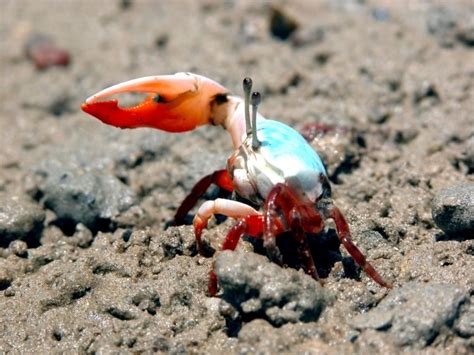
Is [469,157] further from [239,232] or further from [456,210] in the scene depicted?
[239,232]

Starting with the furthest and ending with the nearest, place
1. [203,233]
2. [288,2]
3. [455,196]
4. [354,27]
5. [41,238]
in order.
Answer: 1. [288,2]
2. [354,27]
3. [41,238]
4. [203,233]
5. [455,196]

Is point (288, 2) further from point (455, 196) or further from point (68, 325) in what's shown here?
point (68, 325)

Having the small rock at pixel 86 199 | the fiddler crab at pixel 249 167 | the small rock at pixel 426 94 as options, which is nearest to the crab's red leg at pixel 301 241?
the fiddler crab at pixel 249 167

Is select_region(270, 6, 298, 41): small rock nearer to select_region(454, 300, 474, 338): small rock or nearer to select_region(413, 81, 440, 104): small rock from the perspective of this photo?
select_region(413, 81, 440, 104): small rock

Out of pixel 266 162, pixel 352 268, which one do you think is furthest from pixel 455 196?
pixel 266 162

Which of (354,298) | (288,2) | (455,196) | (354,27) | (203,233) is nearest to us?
(354,298)

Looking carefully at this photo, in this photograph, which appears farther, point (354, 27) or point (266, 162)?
point (354, 27)

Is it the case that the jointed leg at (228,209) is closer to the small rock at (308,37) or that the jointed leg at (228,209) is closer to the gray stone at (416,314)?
the gray stone at (416,314)

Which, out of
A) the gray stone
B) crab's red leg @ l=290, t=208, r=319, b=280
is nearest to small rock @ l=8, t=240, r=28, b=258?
crab's red leg @ l=290, t=208, r=319, b=280
